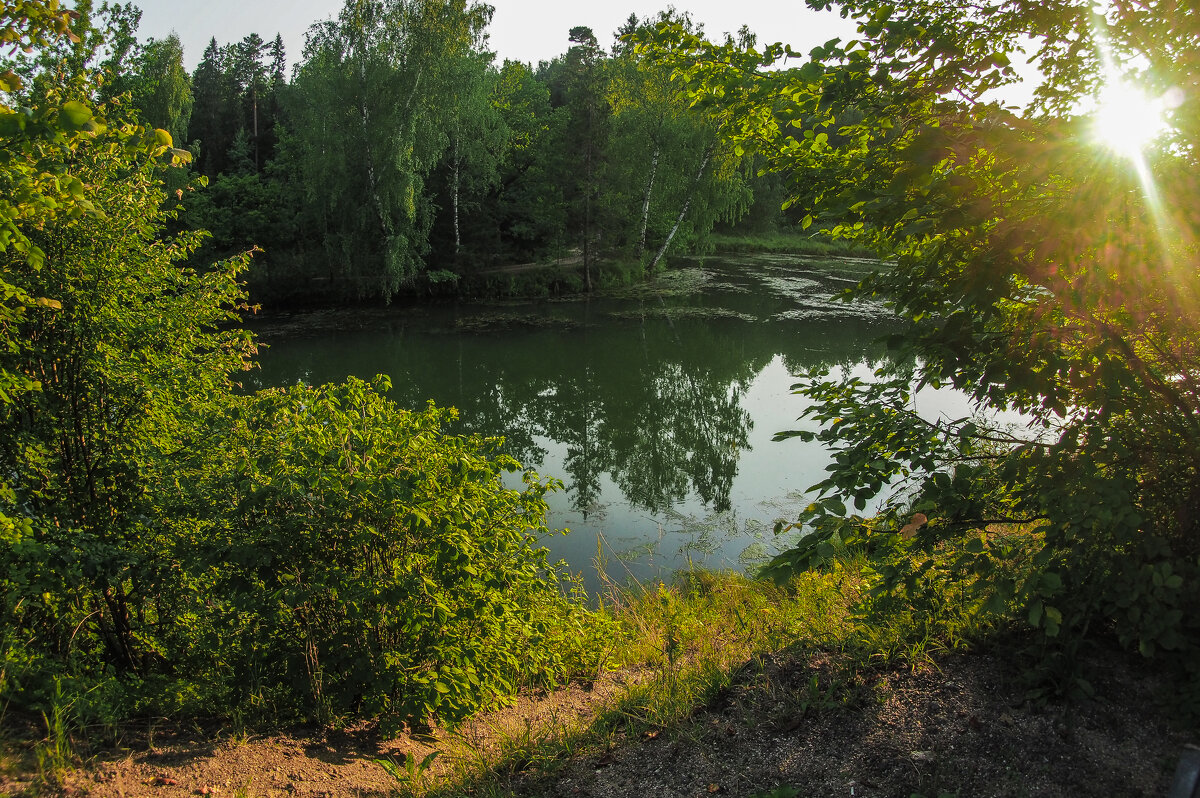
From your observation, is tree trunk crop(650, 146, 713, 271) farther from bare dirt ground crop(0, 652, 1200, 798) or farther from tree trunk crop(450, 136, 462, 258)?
bare dirt ground crop(0, 652, 1200, 798)

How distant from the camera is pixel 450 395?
14938 millimetres

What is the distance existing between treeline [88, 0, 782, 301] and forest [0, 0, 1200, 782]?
58.9ft

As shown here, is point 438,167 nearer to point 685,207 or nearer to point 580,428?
point 685,207

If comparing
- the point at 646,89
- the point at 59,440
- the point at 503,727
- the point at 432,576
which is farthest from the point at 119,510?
the point at 646,89

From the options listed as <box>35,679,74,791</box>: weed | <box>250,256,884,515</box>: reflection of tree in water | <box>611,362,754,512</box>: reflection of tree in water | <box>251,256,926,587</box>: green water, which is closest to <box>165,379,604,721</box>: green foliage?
<box>35,679,74,791</box>: weed

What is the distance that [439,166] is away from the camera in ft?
89.6

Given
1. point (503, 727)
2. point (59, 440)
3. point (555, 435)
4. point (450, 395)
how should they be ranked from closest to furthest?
point (503, 727) < point (59, 440) < point (555, 435) < point (450, 395)

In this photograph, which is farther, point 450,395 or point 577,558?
point 450,395

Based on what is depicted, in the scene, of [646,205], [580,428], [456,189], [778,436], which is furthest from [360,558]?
[646,205]

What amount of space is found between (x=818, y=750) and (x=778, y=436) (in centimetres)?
131

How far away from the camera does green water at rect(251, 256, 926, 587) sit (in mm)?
9086

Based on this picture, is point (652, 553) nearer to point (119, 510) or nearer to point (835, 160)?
point (119, 510)

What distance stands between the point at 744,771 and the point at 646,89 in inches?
1126

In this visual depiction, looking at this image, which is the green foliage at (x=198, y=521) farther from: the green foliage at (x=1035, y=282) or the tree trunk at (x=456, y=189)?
the tree trunk at (x=456, y=189)
